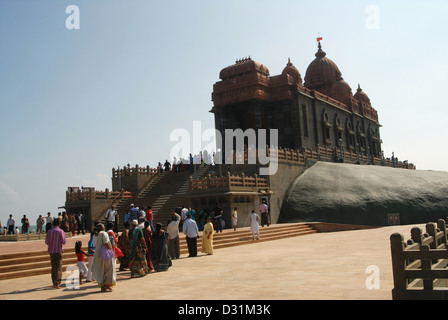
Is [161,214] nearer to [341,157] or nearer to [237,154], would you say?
[237,154]

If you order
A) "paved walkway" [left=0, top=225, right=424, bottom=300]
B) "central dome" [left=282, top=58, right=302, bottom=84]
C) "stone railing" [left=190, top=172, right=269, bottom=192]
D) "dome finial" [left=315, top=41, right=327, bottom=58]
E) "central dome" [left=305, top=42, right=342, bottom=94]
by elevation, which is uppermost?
"dome finial" [left=315, top=41, right=327, bottom=58]

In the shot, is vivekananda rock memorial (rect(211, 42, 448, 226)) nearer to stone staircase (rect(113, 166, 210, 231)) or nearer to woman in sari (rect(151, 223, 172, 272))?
stone staircase (rect(113, 166, 210, 231))

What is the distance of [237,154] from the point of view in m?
28.5

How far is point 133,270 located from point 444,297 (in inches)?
286

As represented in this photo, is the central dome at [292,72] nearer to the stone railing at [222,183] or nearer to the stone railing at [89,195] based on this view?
the stone railing at [222,183]

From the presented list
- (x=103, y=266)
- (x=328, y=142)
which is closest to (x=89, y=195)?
(x=103, y=266)

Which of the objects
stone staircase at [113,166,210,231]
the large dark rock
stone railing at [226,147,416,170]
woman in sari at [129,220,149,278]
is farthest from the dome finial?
woman in sari at [129,220,149,278]

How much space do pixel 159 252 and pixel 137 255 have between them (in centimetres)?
97

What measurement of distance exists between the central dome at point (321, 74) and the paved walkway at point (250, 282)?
39036mm

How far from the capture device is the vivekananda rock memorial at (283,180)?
25.5m

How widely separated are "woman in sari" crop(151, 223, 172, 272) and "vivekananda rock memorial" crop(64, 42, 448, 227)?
11.1 meters

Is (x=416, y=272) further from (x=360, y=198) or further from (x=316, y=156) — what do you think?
(x=316, y=156)

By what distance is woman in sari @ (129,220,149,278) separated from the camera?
10820 millimetres

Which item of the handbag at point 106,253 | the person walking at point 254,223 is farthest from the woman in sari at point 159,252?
the person walking at point 254,223
